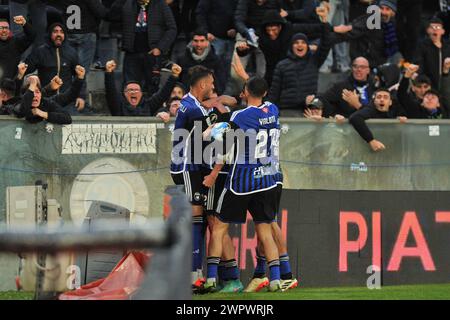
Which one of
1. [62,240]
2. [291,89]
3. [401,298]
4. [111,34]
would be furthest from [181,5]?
[62,240]

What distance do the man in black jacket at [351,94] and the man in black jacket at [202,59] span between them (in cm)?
128

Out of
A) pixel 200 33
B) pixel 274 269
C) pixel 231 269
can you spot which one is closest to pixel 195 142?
pixel 231 269

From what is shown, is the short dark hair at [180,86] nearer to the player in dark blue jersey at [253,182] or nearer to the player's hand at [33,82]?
the player's hand at [33,82]

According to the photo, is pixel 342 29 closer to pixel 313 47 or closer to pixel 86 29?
pixel 313 47

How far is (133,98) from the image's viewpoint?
48.7 feet

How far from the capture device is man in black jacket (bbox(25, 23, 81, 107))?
15.2m

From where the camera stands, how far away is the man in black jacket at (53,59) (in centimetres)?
1517

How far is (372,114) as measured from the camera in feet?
48.9

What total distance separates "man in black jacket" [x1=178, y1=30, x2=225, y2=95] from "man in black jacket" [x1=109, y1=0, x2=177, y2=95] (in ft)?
1.08

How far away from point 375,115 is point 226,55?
7.93 ft

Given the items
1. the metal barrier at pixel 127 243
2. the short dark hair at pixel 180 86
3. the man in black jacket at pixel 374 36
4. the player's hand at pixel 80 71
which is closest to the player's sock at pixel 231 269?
the short dark hair at pixel 180 86

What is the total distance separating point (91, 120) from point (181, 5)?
3.58m

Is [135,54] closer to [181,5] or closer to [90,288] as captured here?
[181,5]

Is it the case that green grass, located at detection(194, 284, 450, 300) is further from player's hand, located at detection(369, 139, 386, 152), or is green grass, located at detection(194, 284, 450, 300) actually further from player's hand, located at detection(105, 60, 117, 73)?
player's hand, located at detection(105, 60, 117, 73)
